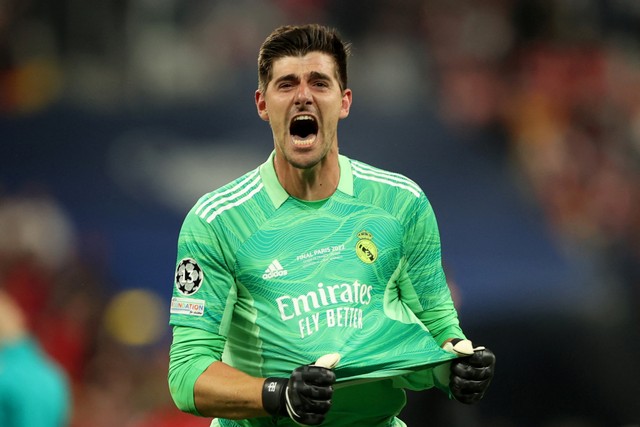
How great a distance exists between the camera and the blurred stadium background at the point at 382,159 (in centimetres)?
816

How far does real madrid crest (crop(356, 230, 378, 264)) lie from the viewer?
11.3 ft

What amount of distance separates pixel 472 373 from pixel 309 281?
58 centimetres

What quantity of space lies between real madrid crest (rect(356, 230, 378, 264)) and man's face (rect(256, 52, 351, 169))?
29 cm

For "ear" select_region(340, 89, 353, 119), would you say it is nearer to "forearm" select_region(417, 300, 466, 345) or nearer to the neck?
the neck

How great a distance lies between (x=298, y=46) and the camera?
3494mm

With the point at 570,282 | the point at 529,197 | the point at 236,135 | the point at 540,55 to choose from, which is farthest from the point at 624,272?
the point at 236,135

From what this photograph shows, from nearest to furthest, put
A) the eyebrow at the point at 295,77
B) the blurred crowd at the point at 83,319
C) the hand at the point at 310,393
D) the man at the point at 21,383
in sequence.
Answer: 1. the hand at the point at 310,393
2. the eyebrow at the point at 295,77
3. the man at the point at 21,383
4. the blurred crowd at the point at 83,319

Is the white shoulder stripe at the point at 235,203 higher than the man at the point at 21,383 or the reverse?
higher

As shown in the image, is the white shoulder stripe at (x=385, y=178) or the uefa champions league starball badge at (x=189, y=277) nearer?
the uefa champions league starball badge at (x=189, y=277)

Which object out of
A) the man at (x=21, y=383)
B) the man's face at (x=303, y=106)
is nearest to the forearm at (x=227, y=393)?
the man's face at (x=303, y=106)

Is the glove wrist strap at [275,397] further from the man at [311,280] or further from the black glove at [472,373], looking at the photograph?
the black glove at [472,373]

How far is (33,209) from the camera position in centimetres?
834

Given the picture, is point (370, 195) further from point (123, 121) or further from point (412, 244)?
point (123, 121)

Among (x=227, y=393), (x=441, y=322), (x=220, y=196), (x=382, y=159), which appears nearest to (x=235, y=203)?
(x=220, y=196)
